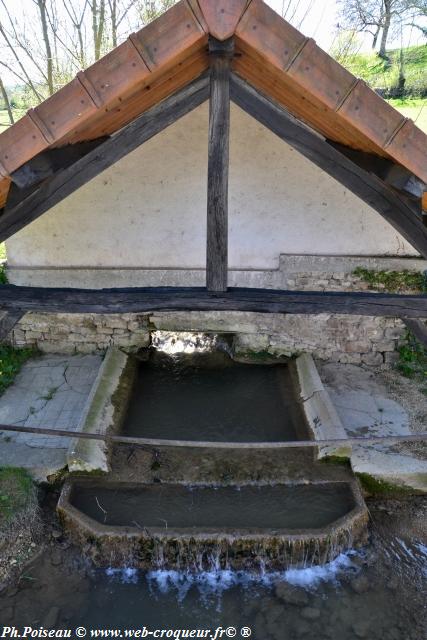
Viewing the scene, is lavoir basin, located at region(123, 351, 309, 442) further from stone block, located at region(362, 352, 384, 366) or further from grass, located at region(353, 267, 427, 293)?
grass, located at region(353, 267, 427, 293)

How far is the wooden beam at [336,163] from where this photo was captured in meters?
3.15

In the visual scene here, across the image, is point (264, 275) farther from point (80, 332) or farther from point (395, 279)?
point (80, 332)

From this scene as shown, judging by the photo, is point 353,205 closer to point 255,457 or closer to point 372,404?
point 372,404

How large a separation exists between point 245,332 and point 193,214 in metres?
1.59

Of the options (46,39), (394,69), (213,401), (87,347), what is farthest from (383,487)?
(394,69)

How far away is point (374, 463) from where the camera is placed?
13.6 ft

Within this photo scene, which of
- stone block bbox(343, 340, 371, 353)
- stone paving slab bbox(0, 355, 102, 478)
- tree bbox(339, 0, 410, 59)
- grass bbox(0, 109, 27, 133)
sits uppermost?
tree bbox(339, 0, 410, 59)

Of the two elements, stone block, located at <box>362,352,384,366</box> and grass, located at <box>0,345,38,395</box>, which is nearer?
grass, located at <box>0,345,38,395</box>

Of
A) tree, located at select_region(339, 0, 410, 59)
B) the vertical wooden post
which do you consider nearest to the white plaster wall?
the vertical wooden post

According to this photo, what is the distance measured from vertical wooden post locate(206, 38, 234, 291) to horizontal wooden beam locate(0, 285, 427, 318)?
26 cm

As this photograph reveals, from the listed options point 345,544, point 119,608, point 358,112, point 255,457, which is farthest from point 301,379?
point 358,112

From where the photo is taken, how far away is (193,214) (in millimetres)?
5543

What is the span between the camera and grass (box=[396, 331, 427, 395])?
5746 millimetres

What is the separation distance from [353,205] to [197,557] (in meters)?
4.01
